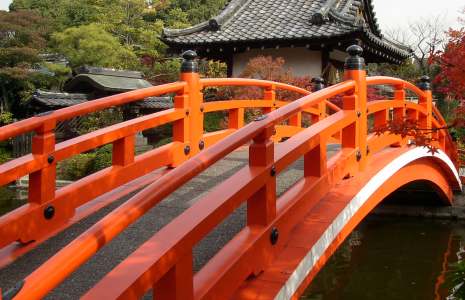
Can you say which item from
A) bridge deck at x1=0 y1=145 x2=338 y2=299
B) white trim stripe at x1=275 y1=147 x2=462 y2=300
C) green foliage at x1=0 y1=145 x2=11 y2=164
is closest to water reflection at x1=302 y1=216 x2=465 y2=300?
white trim stripe at x1=275 y1=147 x2=462 y2=300

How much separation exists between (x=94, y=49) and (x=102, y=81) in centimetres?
654

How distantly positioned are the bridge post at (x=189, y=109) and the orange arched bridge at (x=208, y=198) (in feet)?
0.04

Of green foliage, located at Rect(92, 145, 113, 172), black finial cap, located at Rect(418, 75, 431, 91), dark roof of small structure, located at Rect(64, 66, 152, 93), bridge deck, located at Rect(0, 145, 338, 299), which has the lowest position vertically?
green foliage, located at Rect(92, 145, 113, 172)

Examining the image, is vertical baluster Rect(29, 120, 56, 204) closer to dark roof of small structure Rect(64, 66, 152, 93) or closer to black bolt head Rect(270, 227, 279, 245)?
black bolt head Rect(270, 227, 279, 245)

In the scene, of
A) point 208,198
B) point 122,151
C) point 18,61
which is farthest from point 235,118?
point 18,61

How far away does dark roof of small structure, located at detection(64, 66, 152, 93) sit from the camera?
1688cm

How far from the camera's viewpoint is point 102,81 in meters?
17.0

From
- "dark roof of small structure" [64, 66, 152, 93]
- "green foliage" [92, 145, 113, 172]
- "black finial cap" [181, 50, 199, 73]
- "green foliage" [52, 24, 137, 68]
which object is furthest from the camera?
"green foliage" [52, 24, 137, 68]

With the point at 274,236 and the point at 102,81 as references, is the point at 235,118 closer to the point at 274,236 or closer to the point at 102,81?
the point at 274,236

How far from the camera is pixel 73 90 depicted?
18.2 metres

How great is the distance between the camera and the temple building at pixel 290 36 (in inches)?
613

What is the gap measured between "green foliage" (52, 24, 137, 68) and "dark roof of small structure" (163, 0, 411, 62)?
6.39 m

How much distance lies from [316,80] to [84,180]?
6277 mm

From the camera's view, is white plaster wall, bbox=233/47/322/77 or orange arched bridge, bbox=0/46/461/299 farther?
white plaster wall, bbox=233/47/322/77
